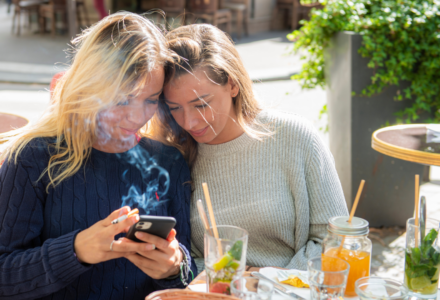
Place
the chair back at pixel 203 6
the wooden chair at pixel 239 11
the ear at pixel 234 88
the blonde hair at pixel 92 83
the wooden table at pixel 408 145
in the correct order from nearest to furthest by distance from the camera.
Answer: the blonde hair at pixel 92 83
the ear at pixel 234 88
the wooden table at pixel 408 145
the chair back at pixel 203 6
the wooden chair at pixel 239 11

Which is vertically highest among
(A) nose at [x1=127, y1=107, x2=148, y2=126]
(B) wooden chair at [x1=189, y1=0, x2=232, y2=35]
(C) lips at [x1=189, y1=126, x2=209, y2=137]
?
(B) wooden chair at [x1=189, y1=0, x2=232, y2=35]

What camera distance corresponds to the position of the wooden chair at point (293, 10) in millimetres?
13984

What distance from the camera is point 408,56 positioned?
3.74m

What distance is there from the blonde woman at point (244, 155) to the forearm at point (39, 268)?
66 centimetres

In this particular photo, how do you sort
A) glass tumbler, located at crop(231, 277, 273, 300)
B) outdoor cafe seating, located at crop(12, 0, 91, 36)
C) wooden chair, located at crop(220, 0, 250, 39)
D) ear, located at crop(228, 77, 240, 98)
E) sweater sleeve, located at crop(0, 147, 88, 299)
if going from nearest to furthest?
glass tumbler, located at crop(231, 277, 273, 300)
sweater sleeve, located at crop(0, 147, 88, 299)
ear, located at crop(228, 77, 240, 98)
outdoor cafe seating, located at crop(12, 0, 91, 36)
wooden chair, located at crop(220, 0, 250, 39)

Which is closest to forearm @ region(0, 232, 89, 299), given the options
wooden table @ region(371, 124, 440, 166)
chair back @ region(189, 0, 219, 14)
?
wooden table @ region(371, 124, 440, 166)

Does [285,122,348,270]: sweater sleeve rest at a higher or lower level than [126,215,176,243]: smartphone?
lower

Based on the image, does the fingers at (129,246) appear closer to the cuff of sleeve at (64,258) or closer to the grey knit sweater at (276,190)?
the cuff of sleeve at (64,258)

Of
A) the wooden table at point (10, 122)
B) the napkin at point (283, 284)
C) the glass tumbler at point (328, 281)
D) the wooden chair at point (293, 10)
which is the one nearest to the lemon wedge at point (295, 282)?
the napkin at point (283, 284)

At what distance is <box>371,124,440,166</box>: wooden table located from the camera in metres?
2.58

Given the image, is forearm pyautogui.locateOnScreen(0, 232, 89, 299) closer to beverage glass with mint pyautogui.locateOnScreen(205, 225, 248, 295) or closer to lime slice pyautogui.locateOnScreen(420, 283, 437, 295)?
beverage glass with mint pyautogui.locateOnScreen(205, 225, 248, 295)

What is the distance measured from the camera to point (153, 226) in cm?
148

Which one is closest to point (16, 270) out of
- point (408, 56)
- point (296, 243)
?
point (296, 243)

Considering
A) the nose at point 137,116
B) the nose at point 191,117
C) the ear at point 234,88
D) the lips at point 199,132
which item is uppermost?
the ear at point 234,88
